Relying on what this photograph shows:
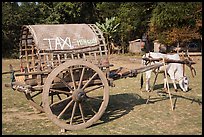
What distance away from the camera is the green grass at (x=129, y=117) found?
690 cm

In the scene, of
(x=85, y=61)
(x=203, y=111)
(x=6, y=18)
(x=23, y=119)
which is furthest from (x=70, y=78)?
(x=6, y=18)

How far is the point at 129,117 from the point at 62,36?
8.77 feet

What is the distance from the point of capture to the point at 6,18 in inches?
1199

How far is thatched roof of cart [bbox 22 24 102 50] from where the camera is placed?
7008 mm

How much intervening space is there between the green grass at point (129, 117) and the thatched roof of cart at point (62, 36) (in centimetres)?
187

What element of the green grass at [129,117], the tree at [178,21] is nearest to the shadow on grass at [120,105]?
the green grass at [129,117]

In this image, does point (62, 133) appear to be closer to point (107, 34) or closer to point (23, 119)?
point (23, 119)

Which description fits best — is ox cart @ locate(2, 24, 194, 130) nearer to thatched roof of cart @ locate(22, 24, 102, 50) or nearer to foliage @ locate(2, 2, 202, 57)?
thatched roof of cart @ locate(22, 24, 102, 50)

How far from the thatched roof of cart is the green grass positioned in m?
1.87

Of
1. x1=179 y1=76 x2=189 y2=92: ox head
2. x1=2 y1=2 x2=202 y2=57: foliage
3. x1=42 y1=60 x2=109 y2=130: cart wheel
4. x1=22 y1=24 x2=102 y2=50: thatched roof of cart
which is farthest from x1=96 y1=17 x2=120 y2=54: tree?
x1=42 y1=60 x2=109 y2=130: cart wheel

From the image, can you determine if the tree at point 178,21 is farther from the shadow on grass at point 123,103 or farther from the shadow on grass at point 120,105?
the shadow on grass at point 120,105

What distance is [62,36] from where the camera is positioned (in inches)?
287

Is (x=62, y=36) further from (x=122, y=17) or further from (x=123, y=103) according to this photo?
(x=122, y=17)

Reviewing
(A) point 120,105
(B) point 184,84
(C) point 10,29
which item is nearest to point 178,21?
(C) point 10,29
